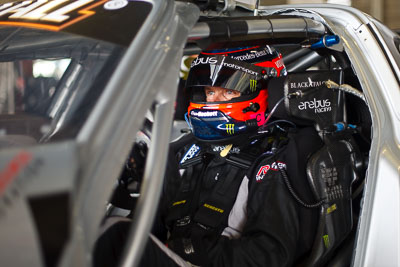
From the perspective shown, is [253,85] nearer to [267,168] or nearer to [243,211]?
[267,168]

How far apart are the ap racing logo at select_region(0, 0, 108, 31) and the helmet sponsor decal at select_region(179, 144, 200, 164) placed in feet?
3.53

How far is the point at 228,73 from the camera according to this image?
2191 millimetres

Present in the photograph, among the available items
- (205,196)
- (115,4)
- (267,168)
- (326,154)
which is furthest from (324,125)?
(115,4)

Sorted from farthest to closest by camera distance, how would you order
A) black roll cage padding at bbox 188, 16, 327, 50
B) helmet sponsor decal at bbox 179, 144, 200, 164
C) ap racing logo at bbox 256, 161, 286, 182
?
helmet sponsor decal at bbox 179, 144, 200, 164
ap racing logo at bbox 256, 161, 286, 182
black roll cage padding at bbox 188, 16, 327, 50

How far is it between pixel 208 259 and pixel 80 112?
3.16ft

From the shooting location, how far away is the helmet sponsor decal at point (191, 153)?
7.75 ft

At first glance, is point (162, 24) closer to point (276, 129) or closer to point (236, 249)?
point (236, 249)

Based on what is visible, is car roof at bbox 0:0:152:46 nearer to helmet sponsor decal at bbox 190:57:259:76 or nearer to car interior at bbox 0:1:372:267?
car interior at bbox 0:1:372:267

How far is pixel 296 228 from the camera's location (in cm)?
194

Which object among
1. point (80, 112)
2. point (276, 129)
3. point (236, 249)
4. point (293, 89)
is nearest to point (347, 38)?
point (293, 89)

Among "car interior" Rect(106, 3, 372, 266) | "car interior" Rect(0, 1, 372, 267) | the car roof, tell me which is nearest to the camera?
the car roof

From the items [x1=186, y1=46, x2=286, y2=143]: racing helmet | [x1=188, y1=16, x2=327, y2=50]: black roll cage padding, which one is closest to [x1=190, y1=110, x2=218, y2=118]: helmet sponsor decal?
[x1=186, y1=46, x2=286, y2=143]: racing helmet

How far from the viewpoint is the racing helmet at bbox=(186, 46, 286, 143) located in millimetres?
2195

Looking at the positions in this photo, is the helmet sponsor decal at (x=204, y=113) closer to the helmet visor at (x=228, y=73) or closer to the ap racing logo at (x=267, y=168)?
the helmet visor at (x=228, y=73)
